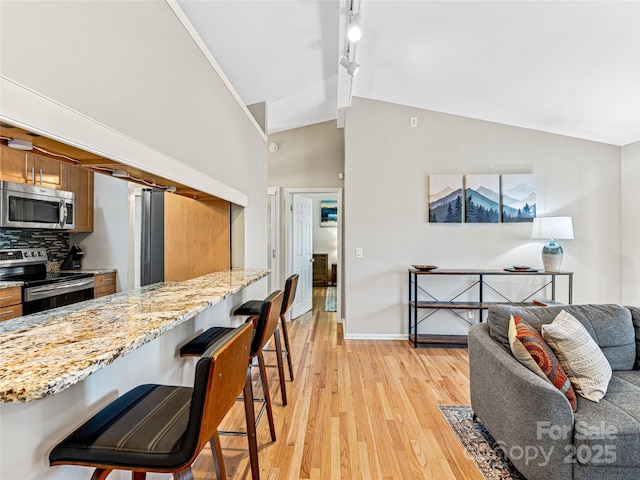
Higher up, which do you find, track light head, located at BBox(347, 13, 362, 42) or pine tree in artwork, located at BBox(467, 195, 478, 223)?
track light head, located at BBox(347, 13, 362, 42)

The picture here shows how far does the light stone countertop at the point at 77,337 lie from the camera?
73 cm

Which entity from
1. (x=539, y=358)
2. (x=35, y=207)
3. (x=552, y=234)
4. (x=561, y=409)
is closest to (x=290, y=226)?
(x=35, y=207)

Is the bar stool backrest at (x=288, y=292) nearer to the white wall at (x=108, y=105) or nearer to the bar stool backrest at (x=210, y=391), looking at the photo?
the white wall at (x=108, y=105)

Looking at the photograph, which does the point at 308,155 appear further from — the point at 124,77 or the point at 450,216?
the point at 124,77

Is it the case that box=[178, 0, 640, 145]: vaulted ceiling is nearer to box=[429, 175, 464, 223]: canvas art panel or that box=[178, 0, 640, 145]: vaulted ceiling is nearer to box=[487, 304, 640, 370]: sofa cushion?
box=[429, 175, 464, 223]: canvas art panel

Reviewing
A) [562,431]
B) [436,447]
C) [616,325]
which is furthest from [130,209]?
[616,325]

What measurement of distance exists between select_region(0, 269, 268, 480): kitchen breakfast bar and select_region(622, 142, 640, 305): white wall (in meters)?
4.76

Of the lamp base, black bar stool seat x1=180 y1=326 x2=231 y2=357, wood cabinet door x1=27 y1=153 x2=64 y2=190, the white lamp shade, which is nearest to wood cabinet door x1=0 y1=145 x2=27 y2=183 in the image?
wood cabinet door x1=27 y1=153 x2=64 y2=190

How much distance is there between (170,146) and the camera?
5.73 feet

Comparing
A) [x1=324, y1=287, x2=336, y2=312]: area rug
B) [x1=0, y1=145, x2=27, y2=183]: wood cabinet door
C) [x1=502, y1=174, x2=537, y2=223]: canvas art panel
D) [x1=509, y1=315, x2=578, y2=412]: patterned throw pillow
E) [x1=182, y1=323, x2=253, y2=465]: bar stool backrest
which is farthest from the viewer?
[x1=324, y1=287, x2=336, y2=312]: area rug

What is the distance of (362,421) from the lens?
229 cm

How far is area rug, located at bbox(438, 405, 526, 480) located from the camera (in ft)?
5.86

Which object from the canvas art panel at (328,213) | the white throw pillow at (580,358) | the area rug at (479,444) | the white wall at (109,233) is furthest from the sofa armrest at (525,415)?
the canvas art panel at (328,213)

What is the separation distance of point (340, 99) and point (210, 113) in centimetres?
215
